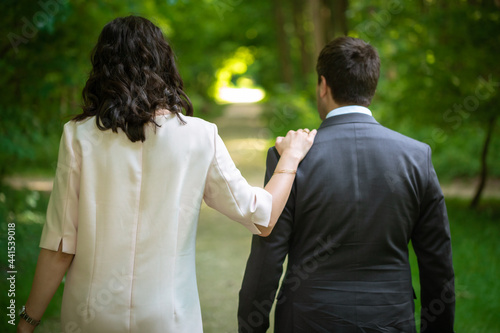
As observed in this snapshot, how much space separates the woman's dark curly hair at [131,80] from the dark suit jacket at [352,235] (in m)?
0.66

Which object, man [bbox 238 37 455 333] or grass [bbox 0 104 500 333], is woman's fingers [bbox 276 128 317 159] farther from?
grass [bbox 0 104 500 333]

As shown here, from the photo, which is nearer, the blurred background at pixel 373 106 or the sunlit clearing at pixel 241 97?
the blurred background at pixel 373 106

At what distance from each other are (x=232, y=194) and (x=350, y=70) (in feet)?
2.76

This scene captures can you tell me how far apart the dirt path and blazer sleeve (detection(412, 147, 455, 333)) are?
541cm

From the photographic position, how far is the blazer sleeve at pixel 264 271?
2.32 meters

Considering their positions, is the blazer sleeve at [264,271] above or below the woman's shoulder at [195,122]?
below

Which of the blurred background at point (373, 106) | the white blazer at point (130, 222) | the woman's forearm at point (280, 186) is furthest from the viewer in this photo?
the blurred background at point (373, 106)

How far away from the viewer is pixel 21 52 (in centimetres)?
642

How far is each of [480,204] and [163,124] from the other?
8.95 meters

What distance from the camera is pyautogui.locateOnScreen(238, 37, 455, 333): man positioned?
2.23 m

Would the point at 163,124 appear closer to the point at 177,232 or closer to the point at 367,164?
the point at 177,232

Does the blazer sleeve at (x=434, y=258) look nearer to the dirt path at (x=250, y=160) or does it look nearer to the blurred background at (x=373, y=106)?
the blurred background at (x=373, y=106)

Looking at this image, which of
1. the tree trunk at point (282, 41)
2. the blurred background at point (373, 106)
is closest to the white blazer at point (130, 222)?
the blurred background at point (373, 106)

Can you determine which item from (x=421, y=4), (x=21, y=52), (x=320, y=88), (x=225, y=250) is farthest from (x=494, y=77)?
(x=21, y=52)
